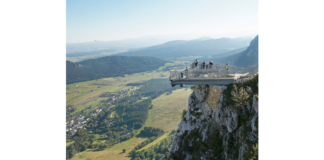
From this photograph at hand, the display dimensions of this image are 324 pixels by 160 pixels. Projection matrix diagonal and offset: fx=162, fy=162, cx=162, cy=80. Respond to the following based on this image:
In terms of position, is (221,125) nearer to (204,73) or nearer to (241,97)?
(241,97)

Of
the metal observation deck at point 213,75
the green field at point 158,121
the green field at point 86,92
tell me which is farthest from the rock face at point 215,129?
the green field at point 86,92

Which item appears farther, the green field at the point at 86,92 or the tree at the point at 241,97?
the green field at the point at 86,92

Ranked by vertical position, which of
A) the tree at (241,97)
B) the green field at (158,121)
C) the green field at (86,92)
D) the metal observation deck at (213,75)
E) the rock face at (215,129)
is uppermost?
the metal observation deck at (213,75)

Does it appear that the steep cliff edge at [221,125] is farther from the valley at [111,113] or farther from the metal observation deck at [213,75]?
the valley at [111,113]

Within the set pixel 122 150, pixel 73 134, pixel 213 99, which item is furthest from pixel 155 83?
pixel 213 99

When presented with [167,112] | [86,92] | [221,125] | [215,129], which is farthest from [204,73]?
[86,92]

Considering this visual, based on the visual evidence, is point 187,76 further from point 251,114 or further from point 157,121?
point 157,121

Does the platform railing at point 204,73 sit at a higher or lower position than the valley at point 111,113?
higher

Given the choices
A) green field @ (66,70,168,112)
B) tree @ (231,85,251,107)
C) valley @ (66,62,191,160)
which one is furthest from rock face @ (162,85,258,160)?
green field @ (66,70,168,112)
